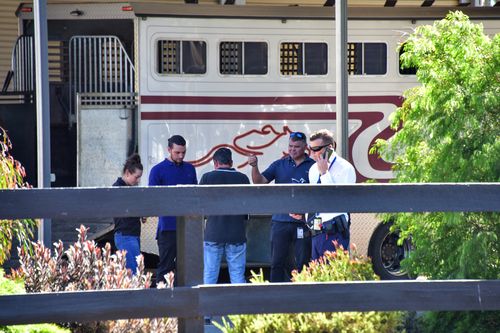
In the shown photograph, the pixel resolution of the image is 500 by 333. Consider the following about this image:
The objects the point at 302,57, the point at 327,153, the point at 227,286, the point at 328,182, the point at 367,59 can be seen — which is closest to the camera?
the point at 227,286

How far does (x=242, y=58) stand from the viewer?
1284cm

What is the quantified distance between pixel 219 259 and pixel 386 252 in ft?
12.3

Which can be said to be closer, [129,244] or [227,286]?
[227,286]

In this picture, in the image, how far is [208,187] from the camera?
507cm

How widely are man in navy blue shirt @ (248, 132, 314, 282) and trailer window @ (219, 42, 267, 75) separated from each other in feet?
10.9

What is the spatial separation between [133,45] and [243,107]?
1.82 metres

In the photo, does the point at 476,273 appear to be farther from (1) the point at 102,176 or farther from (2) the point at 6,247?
(1) the point at 102,176

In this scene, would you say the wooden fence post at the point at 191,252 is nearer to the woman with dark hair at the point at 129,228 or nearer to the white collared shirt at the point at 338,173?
the white collared shirt at the point at 338,173

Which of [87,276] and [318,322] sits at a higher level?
[87,276]

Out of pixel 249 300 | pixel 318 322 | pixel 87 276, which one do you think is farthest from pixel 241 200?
pixel 87 276

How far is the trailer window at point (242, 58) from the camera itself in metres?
12.8

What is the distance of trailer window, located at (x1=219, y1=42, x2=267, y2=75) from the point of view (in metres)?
12.8

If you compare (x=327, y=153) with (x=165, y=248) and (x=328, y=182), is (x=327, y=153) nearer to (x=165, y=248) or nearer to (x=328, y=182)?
(x=328, y=182)

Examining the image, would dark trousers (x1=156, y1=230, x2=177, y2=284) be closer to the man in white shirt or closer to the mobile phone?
the man in white shirt
